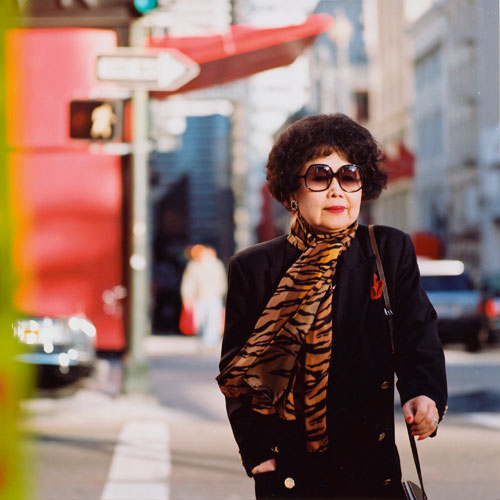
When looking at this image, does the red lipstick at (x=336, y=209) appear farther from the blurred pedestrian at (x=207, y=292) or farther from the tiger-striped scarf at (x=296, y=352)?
the blurred pedestrian at (x=207, y=292)

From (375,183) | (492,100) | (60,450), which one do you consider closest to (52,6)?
(60,450)

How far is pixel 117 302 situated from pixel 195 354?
10.8ft

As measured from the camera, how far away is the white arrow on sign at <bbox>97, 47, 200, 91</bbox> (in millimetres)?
10586

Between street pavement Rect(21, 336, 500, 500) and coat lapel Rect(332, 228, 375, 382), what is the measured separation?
2.49 metres

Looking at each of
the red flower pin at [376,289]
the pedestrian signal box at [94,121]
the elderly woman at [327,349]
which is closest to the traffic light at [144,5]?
the pedestrian signal box at [94,121]

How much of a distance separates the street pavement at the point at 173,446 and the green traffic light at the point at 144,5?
11.6 feet

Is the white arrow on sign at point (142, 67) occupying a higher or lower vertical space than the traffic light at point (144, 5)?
lower

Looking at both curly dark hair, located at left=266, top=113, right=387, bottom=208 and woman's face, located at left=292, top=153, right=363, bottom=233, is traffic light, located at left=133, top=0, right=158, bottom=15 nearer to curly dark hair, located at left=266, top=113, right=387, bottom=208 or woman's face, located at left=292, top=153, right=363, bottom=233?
curly dark hair, located at left=266, top=113, right=387, bottom=208

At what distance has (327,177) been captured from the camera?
2.80m

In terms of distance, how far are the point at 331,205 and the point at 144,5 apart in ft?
26.0

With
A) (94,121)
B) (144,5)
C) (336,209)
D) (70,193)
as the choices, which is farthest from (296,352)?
(70,193)

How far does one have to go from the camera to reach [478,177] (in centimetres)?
5041

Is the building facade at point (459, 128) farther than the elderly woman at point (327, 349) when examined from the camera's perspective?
Yes

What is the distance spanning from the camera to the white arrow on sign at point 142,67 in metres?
10.6
